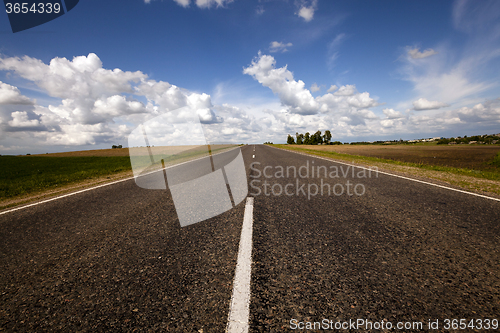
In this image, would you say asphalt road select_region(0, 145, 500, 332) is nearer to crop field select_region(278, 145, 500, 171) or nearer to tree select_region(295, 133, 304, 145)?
crop field select_region(278, 145, 500, 171)

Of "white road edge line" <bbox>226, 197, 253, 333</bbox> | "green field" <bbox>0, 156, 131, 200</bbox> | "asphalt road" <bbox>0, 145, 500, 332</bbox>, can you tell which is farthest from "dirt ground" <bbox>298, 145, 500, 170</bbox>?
"green field" <bbox>0, 156, 131, 200</bbox>

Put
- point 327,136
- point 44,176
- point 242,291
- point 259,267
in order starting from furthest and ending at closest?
point 327,136 → point 44,176 → point 259,267 → point 242,291

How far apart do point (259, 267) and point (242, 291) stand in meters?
0.42

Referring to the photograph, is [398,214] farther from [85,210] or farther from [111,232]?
[85,210]

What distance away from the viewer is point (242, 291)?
6.13 feet

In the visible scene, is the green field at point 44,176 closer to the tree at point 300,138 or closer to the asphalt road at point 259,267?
the asphalt road at point 259,267

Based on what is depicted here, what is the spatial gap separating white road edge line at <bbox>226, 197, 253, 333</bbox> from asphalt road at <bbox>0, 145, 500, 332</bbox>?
58mm

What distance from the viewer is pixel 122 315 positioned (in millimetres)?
1658

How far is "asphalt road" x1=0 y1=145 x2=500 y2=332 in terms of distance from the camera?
1.65 m

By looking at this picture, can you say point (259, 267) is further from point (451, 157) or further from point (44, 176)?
point (451, 157)

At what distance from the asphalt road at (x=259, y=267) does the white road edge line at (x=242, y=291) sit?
6 centimetres

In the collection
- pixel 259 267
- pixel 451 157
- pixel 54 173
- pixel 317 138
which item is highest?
pixel 317 138

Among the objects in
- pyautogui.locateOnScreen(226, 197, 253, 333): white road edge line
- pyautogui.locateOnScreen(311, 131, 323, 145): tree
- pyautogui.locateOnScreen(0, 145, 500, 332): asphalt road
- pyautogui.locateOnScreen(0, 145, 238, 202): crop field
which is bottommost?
pyautogui.locateOnScreen(0, 145, 238, 202): crop field

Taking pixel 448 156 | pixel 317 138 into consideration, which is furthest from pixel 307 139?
pixel 448 156
